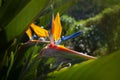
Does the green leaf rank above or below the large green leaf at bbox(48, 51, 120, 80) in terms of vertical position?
above

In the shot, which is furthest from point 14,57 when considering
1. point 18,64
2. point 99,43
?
point 99,43

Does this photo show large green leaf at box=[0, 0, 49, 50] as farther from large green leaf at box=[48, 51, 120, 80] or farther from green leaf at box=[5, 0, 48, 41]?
large green leaf at box=[48, 51, 120, 80]

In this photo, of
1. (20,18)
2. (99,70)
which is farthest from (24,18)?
(99,70)

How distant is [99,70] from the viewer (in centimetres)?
47

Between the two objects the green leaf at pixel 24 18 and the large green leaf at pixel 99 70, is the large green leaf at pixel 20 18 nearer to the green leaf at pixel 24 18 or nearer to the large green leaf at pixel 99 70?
the green leaf at pixel 24 18

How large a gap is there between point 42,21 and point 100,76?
28.4 inches

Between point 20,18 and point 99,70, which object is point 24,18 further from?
point 99,70

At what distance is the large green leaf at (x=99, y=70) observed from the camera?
44cm

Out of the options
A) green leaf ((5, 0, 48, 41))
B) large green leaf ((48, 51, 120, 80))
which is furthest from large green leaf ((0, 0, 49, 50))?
large green leaf ((48, 51, 120, 80))

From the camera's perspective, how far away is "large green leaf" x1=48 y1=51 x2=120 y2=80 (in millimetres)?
444

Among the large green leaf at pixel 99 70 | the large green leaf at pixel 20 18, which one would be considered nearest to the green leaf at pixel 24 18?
the large green leaf at pixel 20 18

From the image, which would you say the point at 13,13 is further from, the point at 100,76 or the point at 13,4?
the point at 100,76

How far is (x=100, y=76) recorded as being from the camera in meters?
0.47

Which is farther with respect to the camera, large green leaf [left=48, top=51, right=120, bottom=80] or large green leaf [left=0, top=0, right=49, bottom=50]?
large green leaf [left=0, top=0, right=49, bottom=50]
